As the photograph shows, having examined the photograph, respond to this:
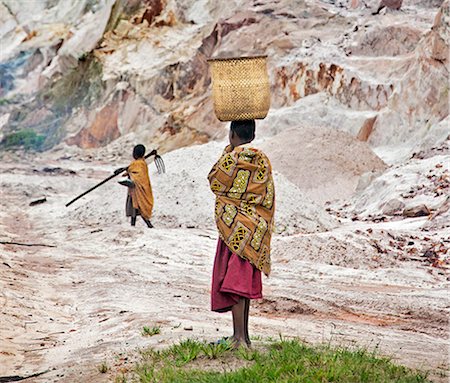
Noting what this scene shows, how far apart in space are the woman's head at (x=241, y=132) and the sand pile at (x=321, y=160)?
12.5m

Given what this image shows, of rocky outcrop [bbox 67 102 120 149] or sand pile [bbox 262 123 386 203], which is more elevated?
sand pile [bbox 262 123 386 203]

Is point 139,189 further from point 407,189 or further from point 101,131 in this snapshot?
point 101,131

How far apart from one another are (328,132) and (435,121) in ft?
8.90

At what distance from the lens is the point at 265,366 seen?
13.4ft

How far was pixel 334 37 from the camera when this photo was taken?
28.4 m

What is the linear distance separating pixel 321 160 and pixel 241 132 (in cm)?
1329

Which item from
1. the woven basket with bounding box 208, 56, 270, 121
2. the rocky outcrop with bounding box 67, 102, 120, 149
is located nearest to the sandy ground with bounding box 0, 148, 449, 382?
the woven basket with bounding box 208, 56, 270, 121

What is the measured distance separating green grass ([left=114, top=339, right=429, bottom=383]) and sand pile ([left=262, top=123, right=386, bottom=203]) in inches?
505

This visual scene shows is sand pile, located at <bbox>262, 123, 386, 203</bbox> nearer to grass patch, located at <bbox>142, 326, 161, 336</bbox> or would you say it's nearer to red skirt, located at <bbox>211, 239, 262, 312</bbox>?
grass patch, located at <bbox>142, 326, 161, 336</bbox>

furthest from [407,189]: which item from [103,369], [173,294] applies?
[103,369]

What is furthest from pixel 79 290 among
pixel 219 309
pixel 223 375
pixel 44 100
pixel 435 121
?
pixel 44 100

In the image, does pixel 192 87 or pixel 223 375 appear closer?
pixel 223 375

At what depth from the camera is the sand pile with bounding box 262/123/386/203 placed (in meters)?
17.6

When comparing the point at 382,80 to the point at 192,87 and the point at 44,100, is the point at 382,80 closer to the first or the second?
the point at 192,87
